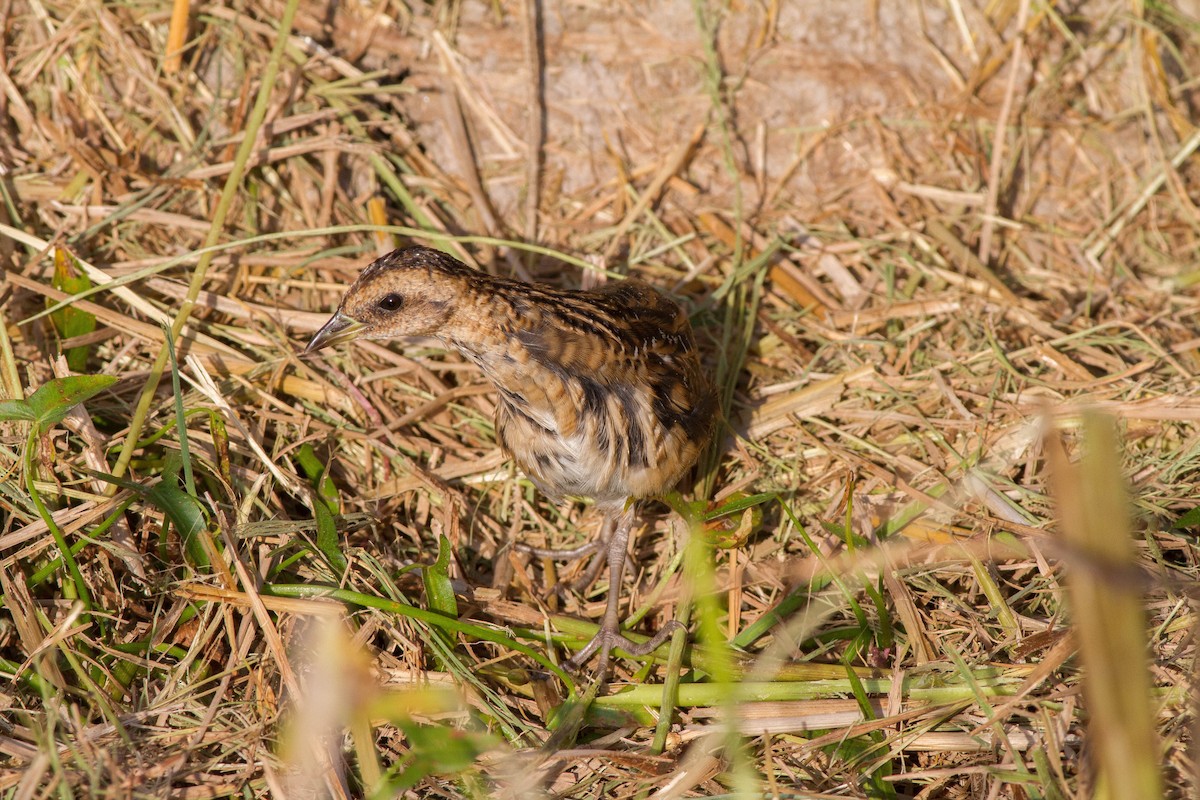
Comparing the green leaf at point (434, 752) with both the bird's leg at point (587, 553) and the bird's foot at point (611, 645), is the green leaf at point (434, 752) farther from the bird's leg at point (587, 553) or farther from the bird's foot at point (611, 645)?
the bird's leg at point (587, 553)

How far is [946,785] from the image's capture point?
312 cm

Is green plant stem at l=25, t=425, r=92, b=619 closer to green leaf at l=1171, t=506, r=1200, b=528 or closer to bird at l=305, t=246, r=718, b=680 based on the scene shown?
bird at l=305, t=246, r=718, b=680

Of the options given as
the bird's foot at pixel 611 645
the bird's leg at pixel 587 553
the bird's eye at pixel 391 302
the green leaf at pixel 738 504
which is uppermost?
the bird's eye at pixel 391 302

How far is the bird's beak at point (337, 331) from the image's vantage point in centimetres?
354

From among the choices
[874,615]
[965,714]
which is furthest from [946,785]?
[874,615]

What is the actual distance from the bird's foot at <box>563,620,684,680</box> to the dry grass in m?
0.10

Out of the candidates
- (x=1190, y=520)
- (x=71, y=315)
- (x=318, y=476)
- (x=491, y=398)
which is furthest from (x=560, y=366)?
(x=1190, y=520)

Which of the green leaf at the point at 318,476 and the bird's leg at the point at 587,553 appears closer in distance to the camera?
the green leaf at the point at 318,476

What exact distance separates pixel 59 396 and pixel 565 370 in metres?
1.80

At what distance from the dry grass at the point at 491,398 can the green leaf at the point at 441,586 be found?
1cm

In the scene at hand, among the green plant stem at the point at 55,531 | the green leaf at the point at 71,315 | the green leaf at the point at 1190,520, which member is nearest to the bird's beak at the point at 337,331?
the green plant stem at the point at 55,531

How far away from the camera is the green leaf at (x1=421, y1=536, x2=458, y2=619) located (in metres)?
3.46

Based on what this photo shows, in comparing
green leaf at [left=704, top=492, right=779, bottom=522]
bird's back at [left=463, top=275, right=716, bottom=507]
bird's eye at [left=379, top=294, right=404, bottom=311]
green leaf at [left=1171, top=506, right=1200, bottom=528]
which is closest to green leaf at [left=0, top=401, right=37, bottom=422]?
bird's eye at [left=379, top=294, right=404, bottom=311]

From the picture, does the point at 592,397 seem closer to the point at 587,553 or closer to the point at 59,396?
the point at 587,553
